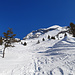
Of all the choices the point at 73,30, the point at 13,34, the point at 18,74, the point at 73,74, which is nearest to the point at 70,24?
the point at 73,30

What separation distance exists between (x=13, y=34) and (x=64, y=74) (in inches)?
584

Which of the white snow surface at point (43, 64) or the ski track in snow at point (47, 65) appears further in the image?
the white snow surface at point (43, 64)

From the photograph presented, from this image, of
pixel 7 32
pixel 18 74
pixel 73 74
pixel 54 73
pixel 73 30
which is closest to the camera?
pixel 73 74

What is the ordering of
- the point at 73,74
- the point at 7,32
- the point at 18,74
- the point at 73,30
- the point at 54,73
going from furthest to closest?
the point at 73,30
the point at 7,32
the point at 18,74
the point at 54,73
the point at 73,74

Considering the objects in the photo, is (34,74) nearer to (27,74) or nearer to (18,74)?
(27,74)

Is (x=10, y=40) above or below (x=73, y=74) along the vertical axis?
above

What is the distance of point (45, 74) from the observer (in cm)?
517

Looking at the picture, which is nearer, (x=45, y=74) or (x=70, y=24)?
(x=45, y=74)

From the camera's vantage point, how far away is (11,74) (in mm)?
5664

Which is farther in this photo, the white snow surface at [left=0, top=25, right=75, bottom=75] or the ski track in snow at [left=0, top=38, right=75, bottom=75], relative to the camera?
the white snow surface at [left=0, top=25, right=75, bottom=75]

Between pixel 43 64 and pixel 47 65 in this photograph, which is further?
pixel 43 64

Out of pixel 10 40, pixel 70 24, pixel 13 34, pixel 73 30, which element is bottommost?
pixel 10 40

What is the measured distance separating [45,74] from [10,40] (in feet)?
43.8

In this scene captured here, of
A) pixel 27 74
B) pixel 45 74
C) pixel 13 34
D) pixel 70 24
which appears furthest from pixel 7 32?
pixel 70 24
